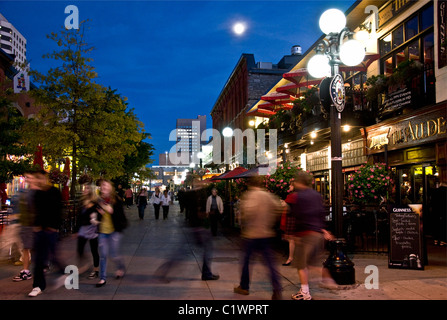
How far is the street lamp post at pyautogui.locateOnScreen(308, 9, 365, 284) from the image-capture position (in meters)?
6.95

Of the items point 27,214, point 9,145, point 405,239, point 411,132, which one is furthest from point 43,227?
point 411,132

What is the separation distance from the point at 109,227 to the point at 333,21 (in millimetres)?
5473

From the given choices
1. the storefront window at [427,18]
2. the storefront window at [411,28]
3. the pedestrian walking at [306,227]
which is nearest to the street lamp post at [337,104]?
the pedestrian walking at [306,227]

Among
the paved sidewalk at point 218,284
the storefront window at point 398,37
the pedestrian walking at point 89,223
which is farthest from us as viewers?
the storefront window at point 398,37

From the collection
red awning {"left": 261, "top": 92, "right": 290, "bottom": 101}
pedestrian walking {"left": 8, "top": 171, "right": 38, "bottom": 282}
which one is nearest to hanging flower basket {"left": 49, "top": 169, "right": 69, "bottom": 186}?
red awning {"left": 261, "top": 92, "right": 290, "bottom": 101}

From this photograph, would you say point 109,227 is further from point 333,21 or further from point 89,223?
point 333,21

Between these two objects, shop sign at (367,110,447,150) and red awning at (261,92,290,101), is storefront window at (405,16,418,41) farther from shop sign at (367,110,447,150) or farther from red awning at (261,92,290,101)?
red awning at (261,92,290,101)

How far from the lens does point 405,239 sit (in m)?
8.04

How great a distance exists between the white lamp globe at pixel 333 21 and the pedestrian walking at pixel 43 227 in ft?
18.4

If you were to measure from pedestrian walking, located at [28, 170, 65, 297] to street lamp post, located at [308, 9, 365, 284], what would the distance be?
4.53m

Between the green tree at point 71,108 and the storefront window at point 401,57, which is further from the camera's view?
the green tree at point 71,108

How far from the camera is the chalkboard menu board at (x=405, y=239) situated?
26.1 ft

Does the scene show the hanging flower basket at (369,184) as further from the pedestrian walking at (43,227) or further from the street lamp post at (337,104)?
the pedestrian walking at (43,227)
